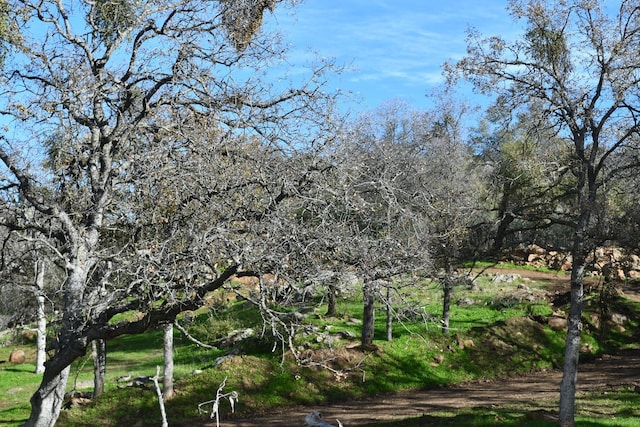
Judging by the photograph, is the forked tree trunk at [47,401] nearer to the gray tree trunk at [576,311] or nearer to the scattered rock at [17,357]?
the gray tree trunk at [576,311]

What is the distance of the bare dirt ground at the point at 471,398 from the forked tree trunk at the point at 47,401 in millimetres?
8771

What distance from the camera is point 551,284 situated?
113ft

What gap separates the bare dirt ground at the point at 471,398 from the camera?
18053 mm

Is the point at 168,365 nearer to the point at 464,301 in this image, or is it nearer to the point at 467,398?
the point at 467,398

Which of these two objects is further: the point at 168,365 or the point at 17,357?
the point at 17,357

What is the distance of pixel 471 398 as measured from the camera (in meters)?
19.8

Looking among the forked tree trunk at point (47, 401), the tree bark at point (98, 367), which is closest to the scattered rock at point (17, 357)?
the tree bark at point (98, 367)

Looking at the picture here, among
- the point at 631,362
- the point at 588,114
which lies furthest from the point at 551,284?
the point at 588,114

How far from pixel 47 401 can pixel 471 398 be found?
45.5 feet

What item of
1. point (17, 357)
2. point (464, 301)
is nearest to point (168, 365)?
point (464, 301)

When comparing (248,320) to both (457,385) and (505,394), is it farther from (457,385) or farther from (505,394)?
(505,394)

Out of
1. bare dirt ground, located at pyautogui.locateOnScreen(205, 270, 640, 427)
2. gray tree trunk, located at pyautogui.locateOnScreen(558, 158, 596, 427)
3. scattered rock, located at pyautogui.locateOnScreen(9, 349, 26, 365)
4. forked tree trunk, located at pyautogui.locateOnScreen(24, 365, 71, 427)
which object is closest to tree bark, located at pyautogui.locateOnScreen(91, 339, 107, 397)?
bare dirt ground, located at pyautogui.locateOnScreen(205, 270, 640, 427)

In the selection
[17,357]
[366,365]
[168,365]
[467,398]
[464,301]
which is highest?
[464,301]

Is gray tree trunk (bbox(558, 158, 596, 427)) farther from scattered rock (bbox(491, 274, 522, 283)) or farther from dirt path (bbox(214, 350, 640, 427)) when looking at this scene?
scattered rock (bbox(491, 274, 522, 283))
